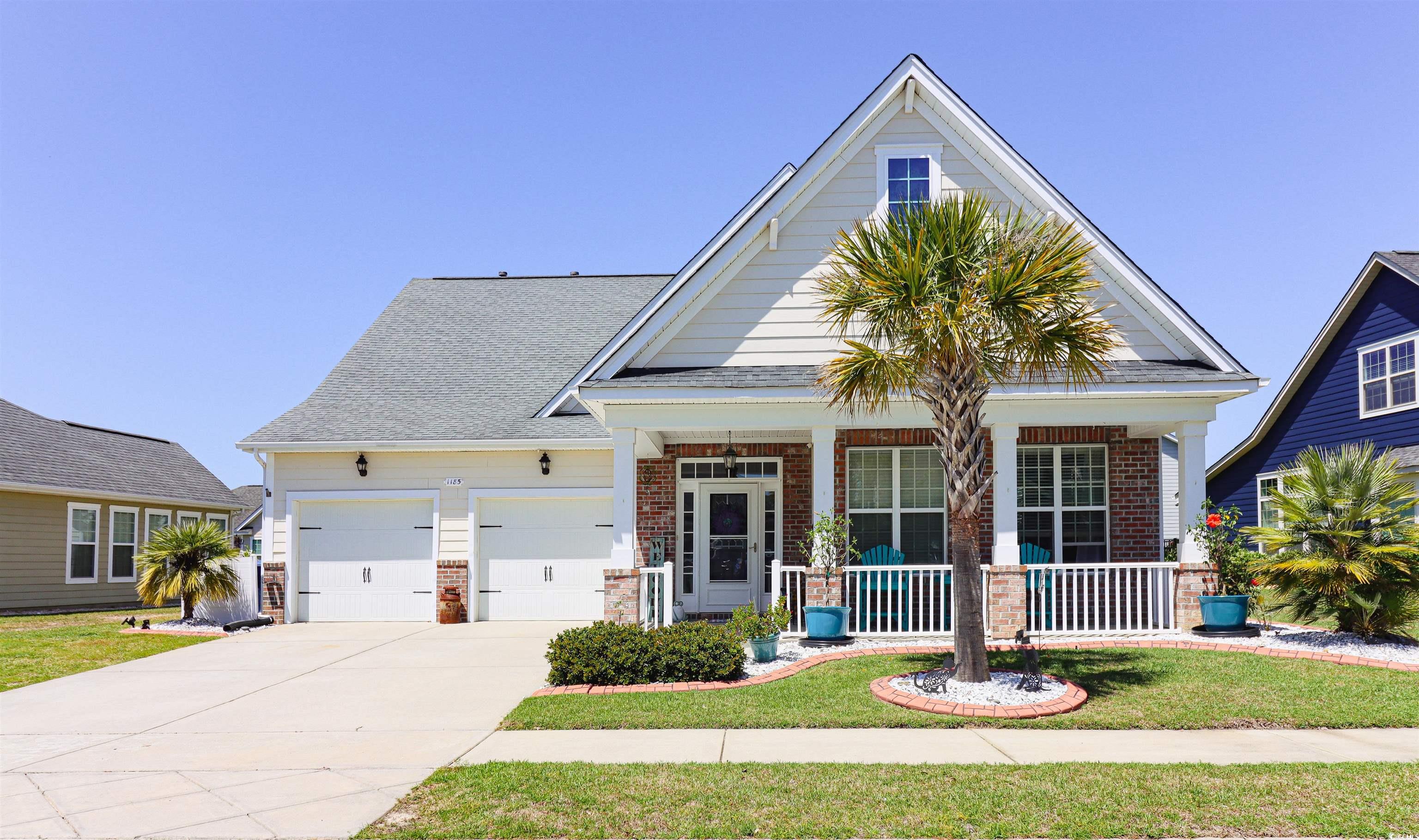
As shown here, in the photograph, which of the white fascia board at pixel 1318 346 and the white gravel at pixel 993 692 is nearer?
the white gravel at pixel 993 692

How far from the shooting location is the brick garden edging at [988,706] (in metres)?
7.55

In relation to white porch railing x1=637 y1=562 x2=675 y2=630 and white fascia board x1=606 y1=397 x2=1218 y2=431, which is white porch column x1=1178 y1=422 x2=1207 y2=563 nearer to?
white fascia board x1=606 y1=397 x2=1218 y2=431

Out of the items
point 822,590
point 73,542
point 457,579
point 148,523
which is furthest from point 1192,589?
point 148,523

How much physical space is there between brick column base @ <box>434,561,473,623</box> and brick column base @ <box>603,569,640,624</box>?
197 inches

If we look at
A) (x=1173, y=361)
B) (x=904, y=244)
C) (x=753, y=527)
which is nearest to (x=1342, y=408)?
(x=1173, y=361)

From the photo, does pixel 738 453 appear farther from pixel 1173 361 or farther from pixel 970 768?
pixel 970 768

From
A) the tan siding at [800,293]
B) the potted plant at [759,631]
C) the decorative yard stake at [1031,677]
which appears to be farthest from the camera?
the tan siding at [800,293]

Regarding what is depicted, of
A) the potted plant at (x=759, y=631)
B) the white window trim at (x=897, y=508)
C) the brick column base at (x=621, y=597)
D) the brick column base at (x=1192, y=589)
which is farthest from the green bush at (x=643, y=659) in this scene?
the brick column base at (x=1192, y=589)

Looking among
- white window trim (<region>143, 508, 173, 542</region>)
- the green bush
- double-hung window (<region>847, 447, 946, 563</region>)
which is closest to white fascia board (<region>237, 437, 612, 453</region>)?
double-hung window (<region>847, 447, 946, 563</region>)

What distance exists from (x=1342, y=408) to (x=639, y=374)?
16316 mm

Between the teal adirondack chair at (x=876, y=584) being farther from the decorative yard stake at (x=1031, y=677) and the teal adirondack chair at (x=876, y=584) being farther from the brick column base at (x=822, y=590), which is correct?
the decorative yard stake at (x=1031, y=677)

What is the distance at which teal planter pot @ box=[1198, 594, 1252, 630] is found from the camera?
10680 mm

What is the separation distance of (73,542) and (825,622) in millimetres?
18253

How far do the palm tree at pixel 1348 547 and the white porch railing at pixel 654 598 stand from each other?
6.94 m
